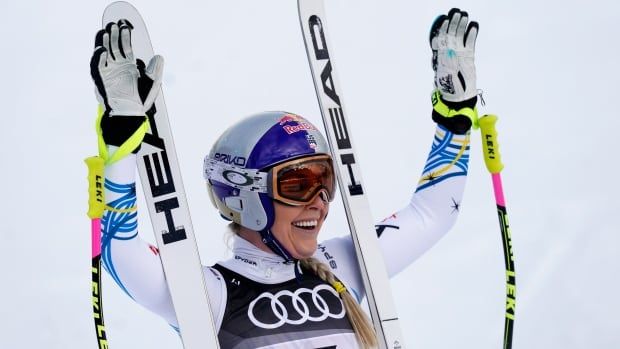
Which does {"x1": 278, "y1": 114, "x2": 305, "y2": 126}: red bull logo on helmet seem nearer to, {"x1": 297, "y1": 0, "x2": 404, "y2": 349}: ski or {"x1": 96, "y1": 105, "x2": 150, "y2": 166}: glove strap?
{"x1": 297, "y1": 0, "x2": 404, "y2": 349}: ski

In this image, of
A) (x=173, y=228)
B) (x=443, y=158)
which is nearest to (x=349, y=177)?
(x=443, y=158)

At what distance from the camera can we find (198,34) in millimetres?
6395

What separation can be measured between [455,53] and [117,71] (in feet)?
4.78

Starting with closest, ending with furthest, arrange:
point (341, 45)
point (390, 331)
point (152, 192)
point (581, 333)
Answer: point (152, 192)
point (390, 331)
point (581, 333)
point (341, 45)

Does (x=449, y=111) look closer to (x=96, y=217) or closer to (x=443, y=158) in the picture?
(x=443, y=158)

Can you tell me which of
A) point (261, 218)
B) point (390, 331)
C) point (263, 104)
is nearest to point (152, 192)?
point (261, 218)

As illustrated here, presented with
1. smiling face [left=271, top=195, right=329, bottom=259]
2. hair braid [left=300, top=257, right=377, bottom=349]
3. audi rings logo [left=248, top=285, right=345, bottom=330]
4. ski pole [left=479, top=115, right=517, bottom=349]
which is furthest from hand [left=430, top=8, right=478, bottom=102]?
audi rings logo [left=248, top=285, right=345, bottom=330]

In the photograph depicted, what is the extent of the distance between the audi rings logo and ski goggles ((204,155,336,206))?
14.3 inches

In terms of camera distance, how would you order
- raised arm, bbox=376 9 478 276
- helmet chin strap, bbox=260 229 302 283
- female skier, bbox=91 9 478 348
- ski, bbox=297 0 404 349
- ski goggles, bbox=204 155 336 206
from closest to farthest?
female skier, bbox=91 9 478 348 < ski goggles, bbox=204 155 336 206 < helmet chin strap, bbox=260 229 302 283 < ski, bbox=297 0 404 349 < raised arm, bbox=376 9 478 276

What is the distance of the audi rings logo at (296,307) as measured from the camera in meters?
4.46

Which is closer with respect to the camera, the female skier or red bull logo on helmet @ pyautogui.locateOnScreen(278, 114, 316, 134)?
the female skier

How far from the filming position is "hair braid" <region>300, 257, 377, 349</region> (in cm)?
459

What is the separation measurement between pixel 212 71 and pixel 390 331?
7.28ft

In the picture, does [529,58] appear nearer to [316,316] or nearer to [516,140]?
[516,140]
